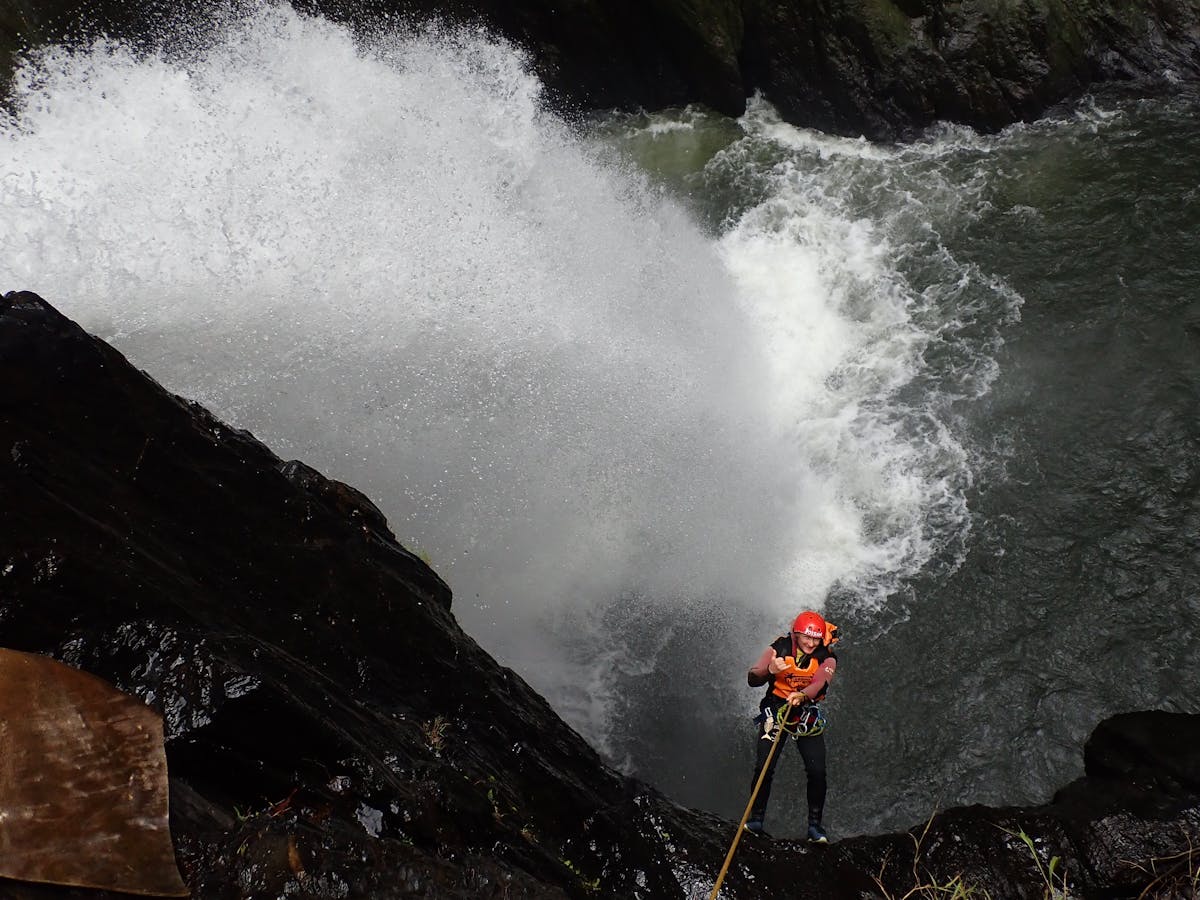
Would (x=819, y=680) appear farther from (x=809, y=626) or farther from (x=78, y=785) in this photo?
(x=78, y=785)

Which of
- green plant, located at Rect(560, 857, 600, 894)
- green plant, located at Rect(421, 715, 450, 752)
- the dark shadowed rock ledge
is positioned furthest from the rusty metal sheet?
green plant, located at Rect(560, 857, 600, 894)

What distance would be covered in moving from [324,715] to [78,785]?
1.02 metres

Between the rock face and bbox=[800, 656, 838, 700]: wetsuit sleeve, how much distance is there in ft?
31.4

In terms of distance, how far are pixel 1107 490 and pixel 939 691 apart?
289cm

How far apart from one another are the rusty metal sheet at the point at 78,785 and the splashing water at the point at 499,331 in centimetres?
493

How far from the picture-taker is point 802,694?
5992 millimetres

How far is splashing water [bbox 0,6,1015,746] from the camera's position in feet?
27.4

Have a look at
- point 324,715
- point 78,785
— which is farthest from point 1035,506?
point 78,785

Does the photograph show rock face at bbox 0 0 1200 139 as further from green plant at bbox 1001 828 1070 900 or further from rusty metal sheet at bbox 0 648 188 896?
rusty metal sheet at bbox 0 648 188 896

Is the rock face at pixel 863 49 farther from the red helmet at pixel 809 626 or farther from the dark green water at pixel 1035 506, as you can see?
the red helmet at pixel 809 626

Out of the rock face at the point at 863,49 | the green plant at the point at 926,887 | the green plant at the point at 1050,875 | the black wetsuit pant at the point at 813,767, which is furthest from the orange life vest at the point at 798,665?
the rock face at the point at 863,49

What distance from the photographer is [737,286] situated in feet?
38.1

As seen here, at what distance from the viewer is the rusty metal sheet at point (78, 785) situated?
9.12 feet

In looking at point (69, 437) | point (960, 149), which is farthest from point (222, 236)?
point (960, 149)
